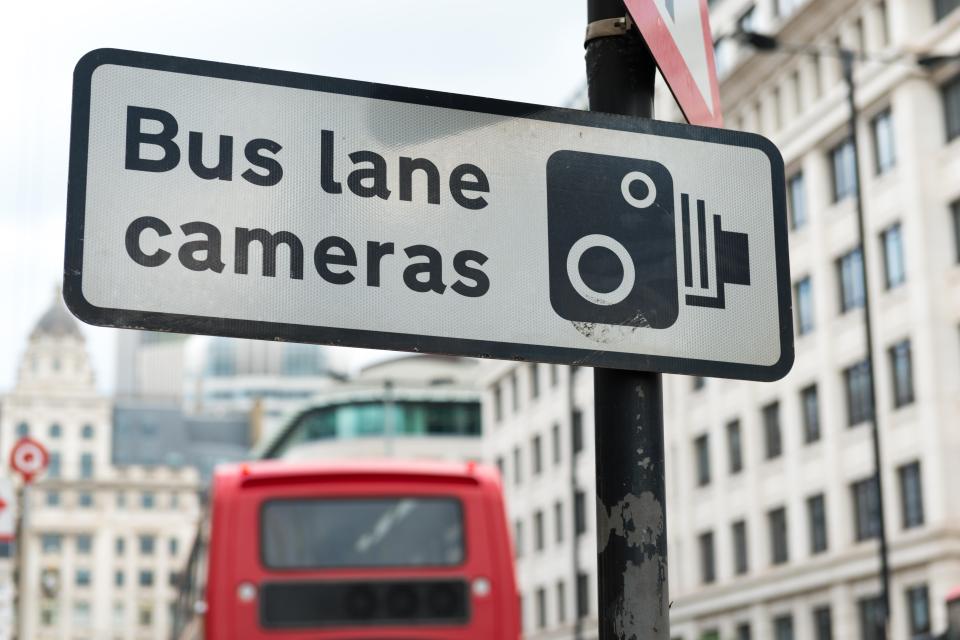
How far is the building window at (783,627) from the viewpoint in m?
44.3

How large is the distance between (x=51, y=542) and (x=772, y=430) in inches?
4372

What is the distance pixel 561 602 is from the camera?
194 feet

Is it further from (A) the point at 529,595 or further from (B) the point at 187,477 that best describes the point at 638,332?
(B) the point at 187,477

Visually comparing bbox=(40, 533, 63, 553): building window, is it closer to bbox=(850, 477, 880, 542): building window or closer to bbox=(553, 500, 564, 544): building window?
bbox=(553, 500, 564, 544): building window

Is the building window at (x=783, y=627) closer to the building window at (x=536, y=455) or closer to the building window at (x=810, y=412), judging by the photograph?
the building window at (x=810, y=412)

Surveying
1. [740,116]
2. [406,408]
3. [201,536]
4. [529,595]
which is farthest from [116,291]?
[406,408]

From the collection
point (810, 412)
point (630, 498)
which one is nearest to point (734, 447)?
point (810, 412)

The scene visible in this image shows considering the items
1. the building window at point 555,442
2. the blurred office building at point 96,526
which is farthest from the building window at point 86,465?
the building window at point 555,442

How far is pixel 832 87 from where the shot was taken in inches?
1731

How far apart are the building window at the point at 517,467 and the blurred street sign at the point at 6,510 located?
4679 cm

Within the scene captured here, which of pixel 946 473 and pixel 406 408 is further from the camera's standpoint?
pixel 406 408

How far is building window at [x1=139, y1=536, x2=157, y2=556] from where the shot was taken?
476ft

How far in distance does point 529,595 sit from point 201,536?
157 feet

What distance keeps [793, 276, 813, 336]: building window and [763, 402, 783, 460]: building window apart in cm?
234
